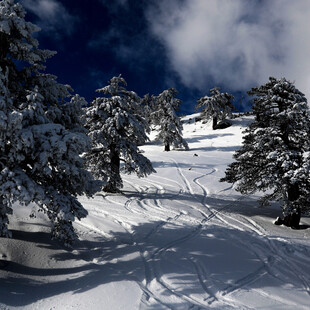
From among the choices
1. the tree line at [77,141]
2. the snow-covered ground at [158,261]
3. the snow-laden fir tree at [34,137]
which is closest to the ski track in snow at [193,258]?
the snow-covered ground at [158,261]

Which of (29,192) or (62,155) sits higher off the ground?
(62,155)

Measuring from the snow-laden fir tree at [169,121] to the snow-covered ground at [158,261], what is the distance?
21.2 metres

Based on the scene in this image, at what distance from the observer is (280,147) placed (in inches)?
481

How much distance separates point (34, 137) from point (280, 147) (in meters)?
11.6

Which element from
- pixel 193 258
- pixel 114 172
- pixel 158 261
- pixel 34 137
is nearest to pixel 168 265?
pixel 158 261

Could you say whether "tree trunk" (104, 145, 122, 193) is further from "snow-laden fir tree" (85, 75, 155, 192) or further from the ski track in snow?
the ski track in snow

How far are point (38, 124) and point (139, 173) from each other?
348 inches

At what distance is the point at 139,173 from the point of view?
49.9 feet

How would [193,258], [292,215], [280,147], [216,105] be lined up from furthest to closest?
[216,105], [292,215], [280,147], [193,258]

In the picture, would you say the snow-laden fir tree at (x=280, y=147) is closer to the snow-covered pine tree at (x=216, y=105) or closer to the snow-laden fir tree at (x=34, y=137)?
the snow-laden fir tree at (x=34, y=137)

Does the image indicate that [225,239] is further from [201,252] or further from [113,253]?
[113,253]

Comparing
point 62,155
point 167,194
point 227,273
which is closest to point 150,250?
point 227,273

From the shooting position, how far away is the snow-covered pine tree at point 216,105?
1893 inches

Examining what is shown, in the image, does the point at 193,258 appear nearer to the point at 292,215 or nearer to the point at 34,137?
the point at 34,137
